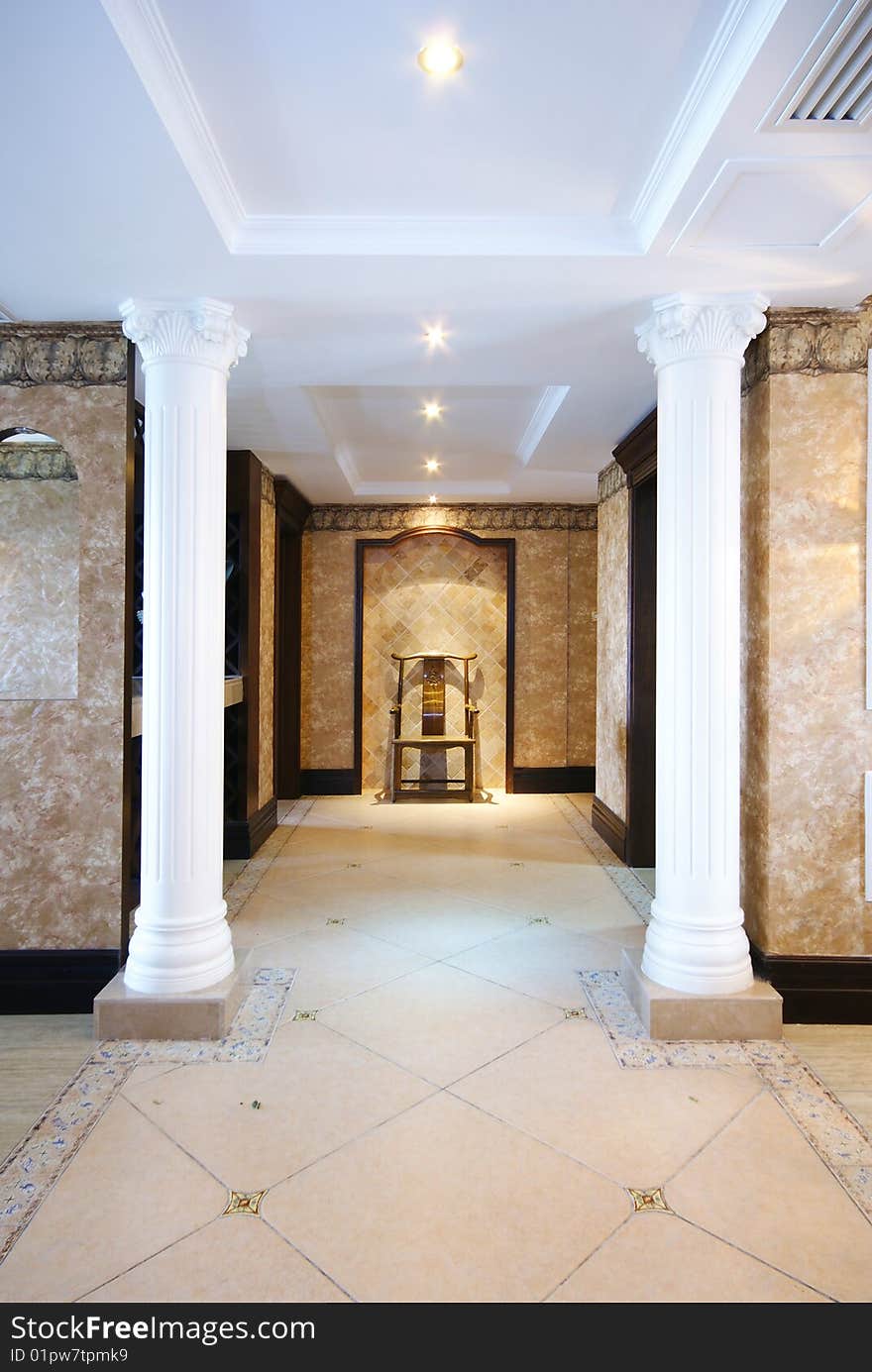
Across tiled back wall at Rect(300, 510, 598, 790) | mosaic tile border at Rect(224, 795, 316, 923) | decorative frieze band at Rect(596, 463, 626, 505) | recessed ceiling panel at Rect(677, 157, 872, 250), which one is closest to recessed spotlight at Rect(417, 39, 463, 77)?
recessed ceiling panel at Rect(677, 157, 872, 250)

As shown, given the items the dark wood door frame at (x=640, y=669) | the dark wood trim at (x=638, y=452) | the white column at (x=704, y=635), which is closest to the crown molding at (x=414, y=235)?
the white column at (x=704, y=635)

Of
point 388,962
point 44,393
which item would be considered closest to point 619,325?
point 44,393

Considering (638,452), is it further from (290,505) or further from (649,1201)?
(649,1201)

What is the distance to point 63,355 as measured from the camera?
3.15 meters

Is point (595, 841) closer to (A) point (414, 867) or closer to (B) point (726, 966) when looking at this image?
(A) point (414, 867)

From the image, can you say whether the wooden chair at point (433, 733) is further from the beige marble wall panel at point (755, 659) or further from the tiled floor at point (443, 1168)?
the beige marble wall panel at point (755, 659)

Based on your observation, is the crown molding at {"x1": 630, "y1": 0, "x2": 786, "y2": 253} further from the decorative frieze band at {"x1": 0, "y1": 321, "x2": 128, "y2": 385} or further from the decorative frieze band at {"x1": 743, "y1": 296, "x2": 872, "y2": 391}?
the decorative frieze band at {"x1": 0, "y1": 321, "x2": 128, "y2": 385}

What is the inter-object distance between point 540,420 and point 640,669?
1617mm

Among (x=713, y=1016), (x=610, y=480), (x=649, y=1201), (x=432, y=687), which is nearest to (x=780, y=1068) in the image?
(x=713, y=1016)

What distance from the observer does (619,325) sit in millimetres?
3182

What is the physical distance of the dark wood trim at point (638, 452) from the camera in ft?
14.5

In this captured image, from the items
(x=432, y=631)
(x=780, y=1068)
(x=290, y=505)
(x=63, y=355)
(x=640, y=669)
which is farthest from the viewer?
(x=432, y=631)
